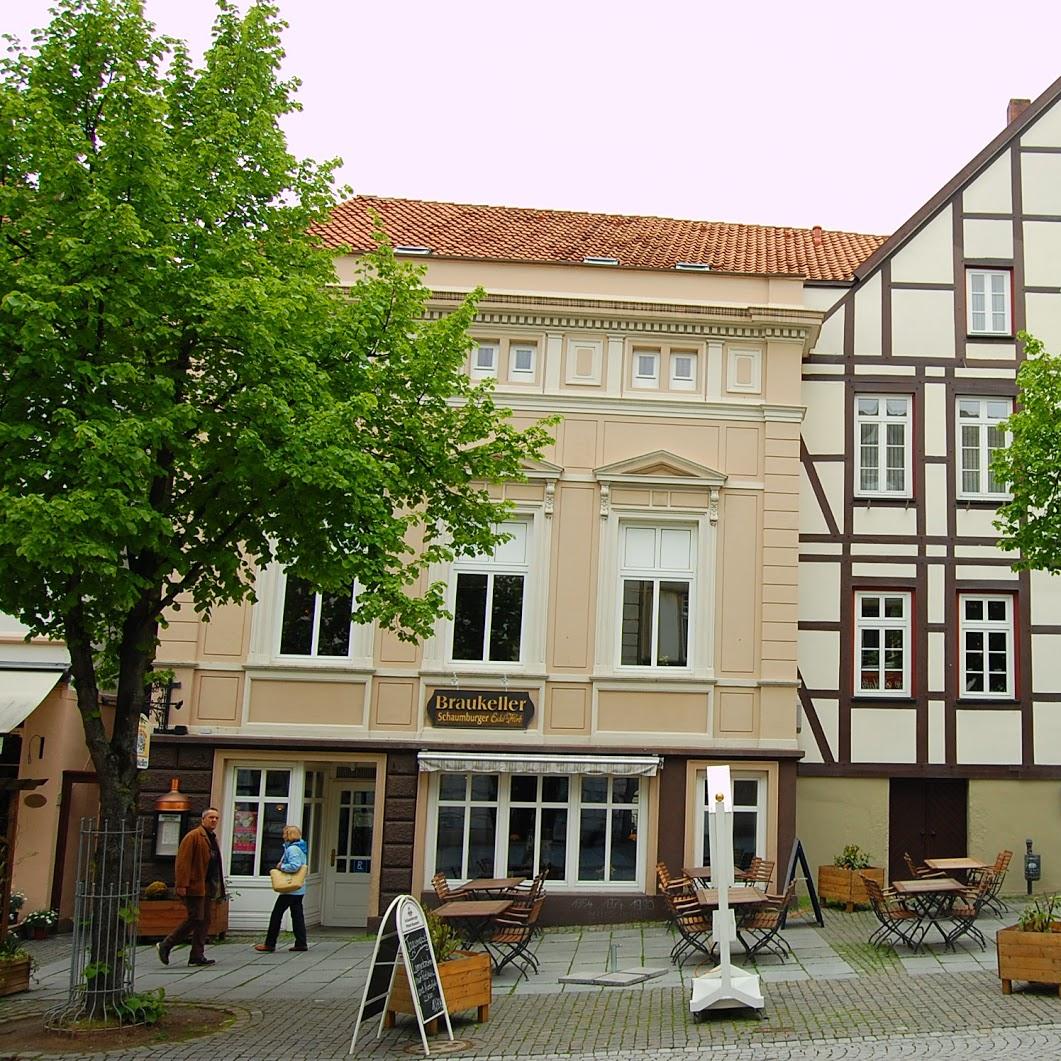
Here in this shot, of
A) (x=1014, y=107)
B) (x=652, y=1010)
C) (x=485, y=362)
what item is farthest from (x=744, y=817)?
(x=1014, y=107)

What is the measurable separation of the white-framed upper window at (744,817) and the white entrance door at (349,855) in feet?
15.2

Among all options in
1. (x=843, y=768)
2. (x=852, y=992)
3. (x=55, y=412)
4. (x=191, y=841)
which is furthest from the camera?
(x=843, y=768)

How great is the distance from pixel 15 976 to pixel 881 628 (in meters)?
12.5

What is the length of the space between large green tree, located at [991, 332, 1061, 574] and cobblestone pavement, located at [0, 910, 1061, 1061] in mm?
4424

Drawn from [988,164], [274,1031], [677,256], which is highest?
[988,164]

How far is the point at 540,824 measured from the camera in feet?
57.8

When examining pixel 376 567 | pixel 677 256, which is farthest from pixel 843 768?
pixel 376 567

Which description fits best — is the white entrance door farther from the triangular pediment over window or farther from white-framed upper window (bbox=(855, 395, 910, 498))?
white-framed upper window (bbox=(855, 395, 910, 498))

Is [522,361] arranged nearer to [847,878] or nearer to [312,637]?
[312,637]

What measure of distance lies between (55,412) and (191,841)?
5957mm

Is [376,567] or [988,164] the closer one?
[376,567]

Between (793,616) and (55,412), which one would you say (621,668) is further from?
(55,412)

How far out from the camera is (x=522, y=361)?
18781 mm

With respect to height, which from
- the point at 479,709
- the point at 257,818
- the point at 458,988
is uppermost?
the point at 479,709
